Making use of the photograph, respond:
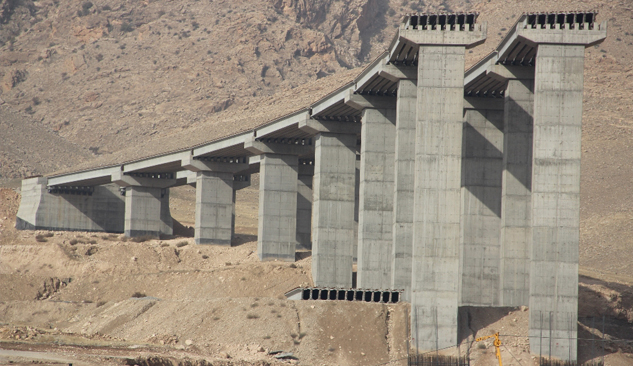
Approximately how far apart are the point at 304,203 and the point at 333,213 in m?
15.7

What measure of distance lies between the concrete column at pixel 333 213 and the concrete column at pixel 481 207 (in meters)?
8.71

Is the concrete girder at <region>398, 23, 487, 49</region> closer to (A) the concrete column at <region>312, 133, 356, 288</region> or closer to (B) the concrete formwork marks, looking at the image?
(B) the concrete formwork marks

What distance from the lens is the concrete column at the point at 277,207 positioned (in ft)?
207

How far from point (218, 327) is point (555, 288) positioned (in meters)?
16.0

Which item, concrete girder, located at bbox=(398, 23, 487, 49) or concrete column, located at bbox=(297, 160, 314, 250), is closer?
concrete girder, located at bbox=(398, 23, 487, 49)

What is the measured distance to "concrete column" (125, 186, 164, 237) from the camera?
7488 cm

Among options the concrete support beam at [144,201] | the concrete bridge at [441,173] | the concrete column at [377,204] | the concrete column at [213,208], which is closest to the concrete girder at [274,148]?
the concrete bridge at [441,173]

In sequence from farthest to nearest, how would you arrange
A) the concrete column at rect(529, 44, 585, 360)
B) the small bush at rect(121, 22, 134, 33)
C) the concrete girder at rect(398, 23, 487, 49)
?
the small bush at rect(121, 22, 134, 33) → the concrete girder at rect(398, 23, 487, 49) → the concrete column at rect(529, 44, 585, 360)

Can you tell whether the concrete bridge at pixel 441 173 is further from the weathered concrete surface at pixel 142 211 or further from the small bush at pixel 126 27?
the small bush at pixel 126 27

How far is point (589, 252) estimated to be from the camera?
72312mm

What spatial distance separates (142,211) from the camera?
7538cm

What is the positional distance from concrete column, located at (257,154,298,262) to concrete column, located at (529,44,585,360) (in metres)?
27.5

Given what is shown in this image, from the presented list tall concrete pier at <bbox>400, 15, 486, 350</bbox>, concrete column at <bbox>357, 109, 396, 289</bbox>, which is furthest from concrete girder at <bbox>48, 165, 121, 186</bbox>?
tall concrete pier at <bbox>400, 15, 486, 350</bbox>

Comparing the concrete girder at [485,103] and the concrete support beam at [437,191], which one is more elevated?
the concrete girder at [485,103]
